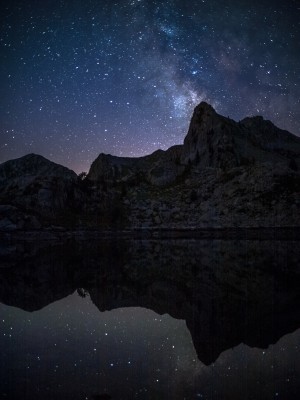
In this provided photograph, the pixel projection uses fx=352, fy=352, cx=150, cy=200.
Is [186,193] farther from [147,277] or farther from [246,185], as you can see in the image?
[147,277]

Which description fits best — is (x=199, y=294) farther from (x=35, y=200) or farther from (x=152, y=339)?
(x=35, y=200)

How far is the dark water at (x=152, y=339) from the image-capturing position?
9.65 meters

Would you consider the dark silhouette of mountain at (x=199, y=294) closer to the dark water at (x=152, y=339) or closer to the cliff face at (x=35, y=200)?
the dark water at (x=152, y=339)

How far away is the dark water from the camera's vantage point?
380 inches

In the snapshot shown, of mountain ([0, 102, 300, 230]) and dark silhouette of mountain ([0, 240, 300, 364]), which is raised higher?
mountain ([0, 102, 300, 230])

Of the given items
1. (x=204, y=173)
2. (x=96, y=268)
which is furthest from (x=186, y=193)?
(x=96, y=268)

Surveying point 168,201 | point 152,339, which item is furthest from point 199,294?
point 168,201

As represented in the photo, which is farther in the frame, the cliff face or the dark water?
the cliff face

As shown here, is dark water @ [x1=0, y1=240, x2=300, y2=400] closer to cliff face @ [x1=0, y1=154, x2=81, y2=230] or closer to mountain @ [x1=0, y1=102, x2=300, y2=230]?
mountain @ [x1=0, y1=102, x2=300, y2=230]

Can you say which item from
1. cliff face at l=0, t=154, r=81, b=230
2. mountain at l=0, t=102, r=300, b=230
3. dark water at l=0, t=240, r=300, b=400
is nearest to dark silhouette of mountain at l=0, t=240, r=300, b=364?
dark water at l=0, t=240, r=300, b=400

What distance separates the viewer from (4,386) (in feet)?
31.7

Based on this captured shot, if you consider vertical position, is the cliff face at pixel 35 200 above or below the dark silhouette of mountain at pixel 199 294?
above

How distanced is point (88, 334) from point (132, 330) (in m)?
1.99

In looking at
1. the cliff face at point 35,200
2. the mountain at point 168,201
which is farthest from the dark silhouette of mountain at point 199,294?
the cliff face at point 35,200
